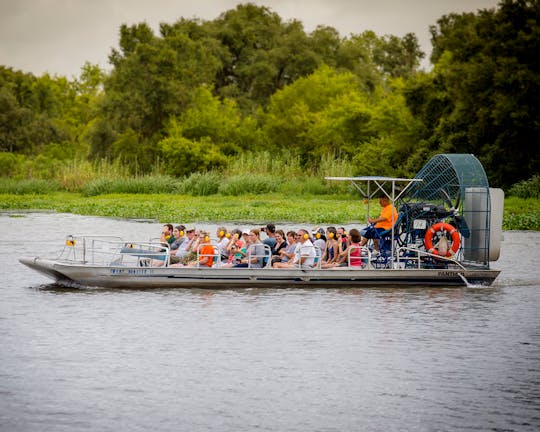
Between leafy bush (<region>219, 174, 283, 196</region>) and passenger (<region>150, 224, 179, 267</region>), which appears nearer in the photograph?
passenger (<region>150, 224, 179, 267</region>)

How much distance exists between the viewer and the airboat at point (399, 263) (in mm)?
23516

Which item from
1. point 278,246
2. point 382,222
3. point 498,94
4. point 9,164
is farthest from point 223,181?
point 382,222

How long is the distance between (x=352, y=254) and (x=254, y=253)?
94.3 inches

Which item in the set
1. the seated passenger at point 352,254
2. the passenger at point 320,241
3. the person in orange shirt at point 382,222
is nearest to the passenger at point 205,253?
the passenger at point 320,241

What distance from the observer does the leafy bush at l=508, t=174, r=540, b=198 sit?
167 feet

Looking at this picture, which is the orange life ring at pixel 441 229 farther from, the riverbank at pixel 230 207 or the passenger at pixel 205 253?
the riverbank at pixel 230 207

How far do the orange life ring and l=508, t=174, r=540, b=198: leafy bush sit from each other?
93.6 ft

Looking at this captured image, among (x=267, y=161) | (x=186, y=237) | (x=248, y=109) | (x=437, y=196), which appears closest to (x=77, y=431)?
(x=186, y=237)

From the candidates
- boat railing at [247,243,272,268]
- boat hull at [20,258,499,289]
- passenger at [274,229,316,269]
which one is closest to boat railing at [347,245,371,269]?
boat hull at [20,258,499,289]

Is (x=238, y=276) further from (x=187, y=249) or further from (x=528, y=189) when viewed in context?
(x=528, y=189)

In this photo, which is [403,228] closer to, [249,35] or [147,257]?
[147,257]

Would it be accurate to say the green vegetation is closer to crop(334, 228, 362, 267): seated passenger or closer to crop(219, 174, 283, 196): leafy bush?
crop(219, 174, 283, 196): leafy bush

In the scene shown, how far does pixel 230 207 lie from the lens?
5012 centimetres

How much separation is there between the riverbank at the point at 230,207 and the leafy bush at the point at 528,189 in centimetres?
81
